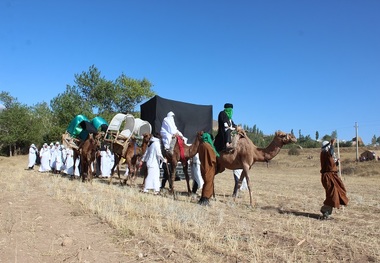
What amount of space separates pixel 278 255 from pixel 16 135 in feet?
162

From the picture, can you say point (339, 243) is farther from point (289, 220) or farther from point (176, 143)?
point (176, 143)

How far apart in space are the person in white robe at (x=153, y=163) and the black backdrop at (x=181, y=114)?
17.8 feet

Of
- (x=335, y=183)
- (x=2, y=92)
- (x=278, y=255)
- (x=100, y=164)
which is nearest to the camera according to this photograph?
(x=278, y=255)

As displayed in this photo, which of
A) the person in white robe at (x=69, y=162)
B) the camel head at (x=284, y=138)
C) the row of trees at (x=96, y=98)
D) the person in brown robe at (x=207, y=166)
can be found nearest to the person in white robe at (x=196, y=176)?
the person in brown robe at (x=207, y=166)

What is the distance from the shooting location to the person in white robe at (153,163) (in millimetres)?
11344

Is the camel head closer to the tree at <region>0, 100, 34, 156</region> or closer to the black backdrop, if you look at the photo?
the black backdrop

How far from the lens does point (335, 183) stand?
830cm

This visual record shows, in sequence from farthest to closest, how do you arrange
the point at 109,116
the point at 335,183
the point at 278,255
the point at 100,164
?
the point at 109,116, the point at 100,164, the point at 335,183, the point at 278,255

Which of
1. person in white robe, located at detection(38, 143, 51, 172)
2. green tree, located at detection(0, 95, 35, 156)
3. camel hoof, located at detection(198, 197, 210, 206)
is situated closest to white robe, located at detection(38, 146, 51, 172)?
person in white robe, located at detection(38, 143, 51, 172)

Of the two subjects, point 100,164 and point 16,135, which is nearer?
point 100,164

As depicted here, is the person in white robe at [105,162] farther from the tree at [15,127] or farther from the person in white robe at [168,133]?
the tree at [15,127]

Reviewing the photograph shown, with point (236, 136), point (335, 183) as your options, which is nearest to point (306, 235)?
point (335, 183)

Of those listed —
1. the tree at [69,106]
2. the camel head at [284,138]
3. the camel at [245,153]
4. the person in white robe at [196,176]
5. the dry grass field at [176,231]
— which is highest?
the tree at [69,106]

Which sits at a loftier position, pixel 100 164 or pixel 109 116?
pixel 109 116
